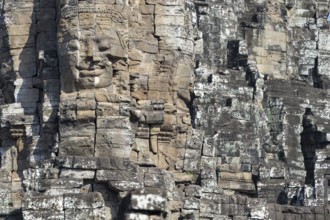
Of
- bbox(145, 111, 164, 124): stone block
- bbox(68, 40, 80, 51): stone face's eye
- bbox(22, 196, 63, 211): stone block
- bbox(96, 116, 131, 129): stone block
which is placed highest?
bbox(68, 40, 80, 51): stone face's eye

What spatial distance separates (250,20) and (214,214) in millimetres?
23812

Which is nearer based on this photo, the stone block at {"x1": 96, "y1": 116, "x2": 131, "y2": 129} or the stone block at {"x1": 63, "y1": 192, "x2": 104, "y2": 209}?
the stone block at {"x1": 63, "y1": 192, "x2": 104, "y2": 209}

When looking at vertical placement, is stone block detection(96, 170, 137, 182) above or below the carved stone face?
below

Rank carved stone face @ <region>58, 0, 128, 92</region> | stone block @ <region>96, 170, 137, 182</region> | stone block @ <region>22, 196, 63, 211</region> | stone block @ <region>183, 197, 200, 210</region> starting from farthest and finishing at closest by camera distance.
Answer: stone block @ <region>183, 197, 200, 210</region>
carved stone face @ <region>58, 0, 128, 92</region>
stone block @ <region>96, 170, 137, 182</region>
stone block @ <region>22, 196, 63, 211</region>

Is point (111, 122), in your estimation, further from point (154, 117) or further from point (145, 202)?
point (145, 202)

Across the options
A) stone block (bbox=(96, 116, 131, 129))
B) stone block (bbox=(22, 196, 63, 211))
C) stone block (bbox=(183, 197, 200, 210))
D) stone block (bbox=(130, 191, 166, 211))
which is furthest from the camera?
stone block (bbox=(183, 197, 200, 210))

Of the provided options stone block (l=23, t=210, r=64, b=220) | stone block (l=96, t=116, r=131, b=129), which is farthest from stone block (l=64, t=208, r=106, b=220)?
stone block (l=96, t=116, r=131, b=129)

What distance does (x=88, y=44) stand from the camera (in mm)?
50719

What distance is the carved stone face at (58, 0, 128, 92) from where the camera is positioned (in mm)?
50719

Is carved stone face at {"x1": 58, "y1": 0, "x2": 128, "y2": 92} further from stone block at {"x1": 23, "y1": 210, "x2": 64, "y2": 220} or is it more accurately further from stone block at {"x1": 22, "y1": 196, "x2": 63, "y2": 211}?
stone block at {"x1": 23, "y1": 210, "x2": 64, "y2": 220}

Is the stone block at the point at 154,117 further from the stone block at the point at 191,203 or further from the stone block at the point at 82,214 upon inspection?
the stone block at the point at 82,214

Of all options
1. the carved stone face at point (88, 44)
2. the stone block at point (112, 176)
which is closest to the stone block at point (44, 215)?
the stone block at point (112, 176)

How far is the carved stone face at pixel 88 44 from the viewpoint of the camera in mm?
50719

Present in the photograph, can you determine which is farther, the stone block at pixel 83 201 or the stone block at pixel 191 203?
the stone block at pixel 191 203
